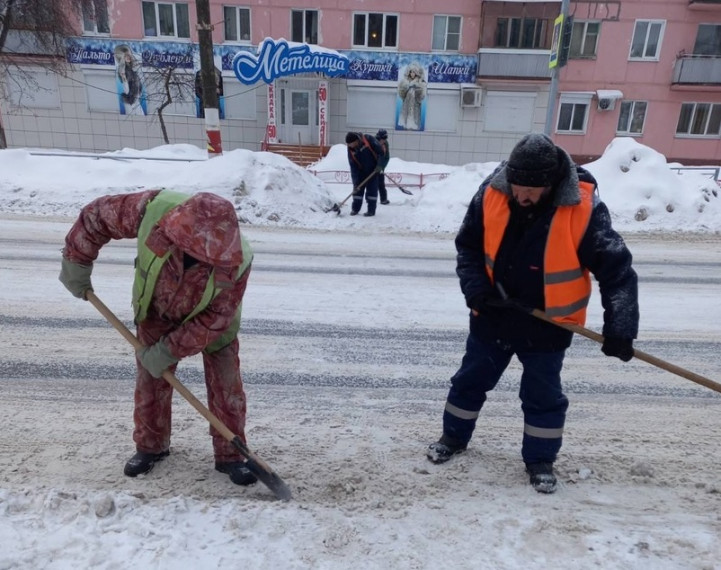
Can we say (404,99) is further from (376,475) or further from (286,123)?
(376,475)

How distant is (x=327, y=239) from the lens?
795 cm

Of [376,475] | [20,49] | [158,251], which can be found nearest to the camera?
[158,251]

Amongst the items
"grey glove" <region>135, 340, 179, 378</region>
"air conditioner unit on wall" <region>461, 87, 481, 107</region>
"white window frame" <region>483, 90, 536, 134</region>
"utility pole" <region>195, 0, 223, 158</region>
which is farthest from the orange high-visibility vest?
"white window frame" <region>483, 90, 536, 134</region>

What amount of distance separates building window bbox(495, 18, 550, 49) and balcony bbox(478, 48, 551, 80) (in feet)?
1.75

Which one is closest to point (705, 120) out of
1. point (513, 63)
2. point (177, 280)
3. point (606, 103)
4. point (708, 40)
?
point (708, 40)

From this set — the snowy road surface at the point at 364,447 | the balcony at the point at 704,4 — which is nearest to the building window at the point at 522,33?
the balcony at the point at 704,4

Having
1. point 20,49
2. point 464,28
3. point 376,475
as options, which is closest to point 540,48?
point 464,28

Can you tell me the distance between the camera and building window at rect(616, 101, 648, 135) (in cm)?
1939

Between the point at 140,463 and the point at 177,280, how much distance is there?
1.03 metres

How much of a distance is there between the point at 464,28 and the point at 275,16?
6.75 meters

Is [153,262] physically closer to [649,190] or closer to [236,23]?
[649,190]

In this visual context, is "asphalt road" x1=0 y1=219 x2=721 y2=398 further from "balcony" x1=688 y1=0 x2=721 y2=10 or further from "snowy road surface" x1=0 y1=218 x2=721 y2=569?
"balcony" x1=688 y1=0 x2=721 y2=10

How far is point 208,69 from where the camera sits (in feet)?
35.2

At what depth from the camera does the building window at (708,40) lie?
1881 cm
